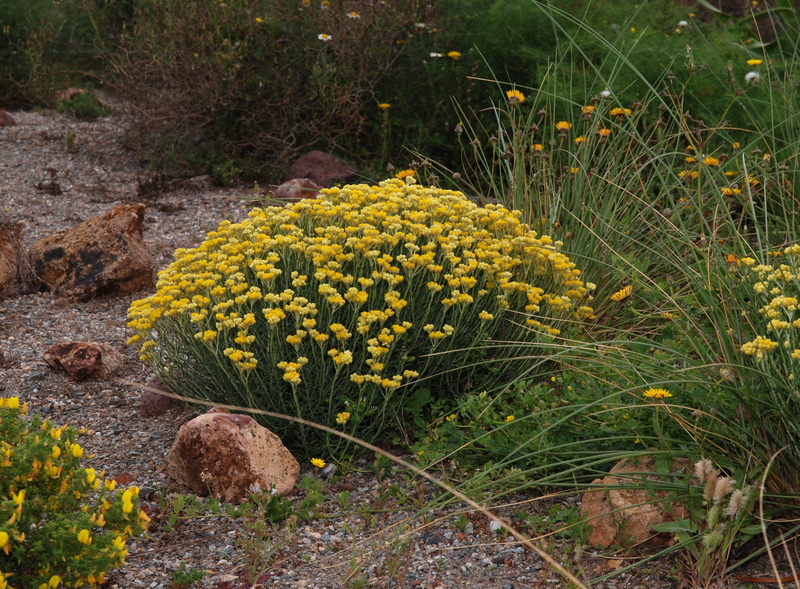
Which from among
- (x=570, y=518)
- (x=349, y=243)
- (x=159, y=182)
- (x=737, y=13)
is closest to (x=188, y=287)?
(x=349, y=243)

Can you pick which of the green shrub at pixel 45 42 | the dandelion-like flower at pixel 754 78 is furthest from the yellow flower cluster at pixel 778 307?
the green shrub at pixel 45 42

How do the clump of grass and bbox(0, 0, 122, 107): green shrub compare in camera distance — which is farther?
bbox(0, 0, 122, 107): green shrub

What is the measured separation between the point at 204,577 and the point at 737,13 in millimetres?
11559

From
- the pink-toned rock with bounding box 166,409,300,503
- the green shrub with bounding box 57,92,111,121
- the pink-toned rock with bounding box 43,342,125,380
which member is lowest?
the green shrub with bounding box 57,92,111,121

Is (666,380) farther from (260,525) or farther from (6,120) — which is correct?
(6,120)

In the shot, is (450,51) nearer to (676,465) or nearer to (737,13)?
(676,465)

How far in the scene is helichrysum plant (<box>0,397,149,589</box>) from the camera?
2.42 metres

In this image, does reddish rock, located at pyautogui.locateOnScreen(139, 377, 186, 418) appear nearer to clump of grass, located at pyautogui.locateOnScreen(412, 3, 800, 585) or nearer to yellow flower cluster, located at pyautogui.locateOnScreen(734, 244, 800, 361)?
clump of grass, located at pyautogui.locateOnScreen(412, 3, 800, 585)

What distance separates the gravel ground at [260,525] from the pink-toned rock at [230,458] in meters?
0.12

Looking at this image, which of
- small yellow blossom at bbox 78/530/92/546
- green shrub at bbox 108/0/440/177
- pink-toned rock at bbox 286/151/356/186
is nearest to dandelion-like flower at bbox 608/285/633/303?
small yellow blossom at bbox 78/530/92/546

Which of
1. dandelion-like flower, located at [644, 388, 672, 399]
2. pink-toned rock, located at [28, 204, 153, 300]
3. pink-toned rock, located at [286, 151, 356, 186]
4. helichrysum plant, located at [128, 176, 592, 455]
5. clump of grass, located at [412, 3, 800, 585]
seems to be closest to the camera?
clump of grass, located at [412, 3, 800, 585]

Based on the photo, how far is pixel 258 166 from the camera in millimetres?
7219

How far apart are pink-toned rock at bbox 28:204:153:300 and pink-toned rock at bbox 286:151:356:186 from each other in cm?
186

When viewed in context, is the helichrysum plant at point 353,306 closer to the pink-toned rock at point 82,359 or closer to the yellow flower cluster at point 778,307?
the pink-toned rock at point 82,359
